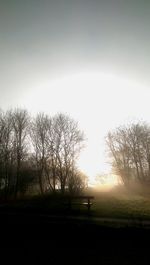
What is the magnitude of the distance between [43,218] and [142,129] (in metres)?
31.6

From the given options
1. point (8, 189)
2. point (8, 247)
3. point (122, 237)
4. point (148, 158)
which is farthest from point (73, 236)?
point (148, 158)

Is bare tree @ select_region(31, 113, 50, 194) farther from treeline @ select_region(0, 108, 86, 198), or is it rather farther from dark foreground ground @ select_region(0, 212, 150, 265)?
dark foreground ground @ select_region(0, 212, 150, 265)

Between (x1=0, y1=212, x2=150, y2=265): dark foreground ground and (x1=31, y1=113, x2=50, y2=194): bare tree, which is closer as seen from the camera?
(x1=0, y1=212, x2=150, y2=265): dark foreground ground

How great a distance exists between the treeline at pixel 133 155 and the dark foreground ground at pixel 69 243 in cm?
2933

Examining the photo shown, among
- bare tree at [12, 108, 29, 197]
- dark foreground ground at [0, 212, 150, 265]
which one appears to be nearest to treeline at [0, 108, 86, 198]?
bare tree at [12, 108, 29, 197]

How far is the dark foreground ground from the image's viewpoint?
869 centimetres

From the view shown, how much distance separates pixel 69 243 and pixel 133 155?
1254 inches

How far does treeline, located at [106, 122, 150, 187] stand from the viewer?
40.2 m

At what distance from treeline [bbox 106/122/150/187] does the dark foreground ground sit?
29.3m

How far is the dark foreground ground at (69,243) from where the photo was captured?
8688mm

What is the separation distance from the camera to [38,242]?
11062 mm

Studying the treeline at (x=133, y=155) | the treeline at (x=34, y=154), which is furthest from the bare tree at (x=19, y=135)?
the treeline at (x=133, y=155)

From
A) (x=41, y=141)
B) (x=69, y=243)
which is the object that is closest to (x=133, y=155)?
(x=41, y=141)

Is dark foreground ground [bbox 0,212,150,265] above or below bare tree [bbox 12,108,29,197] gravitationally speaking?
below
